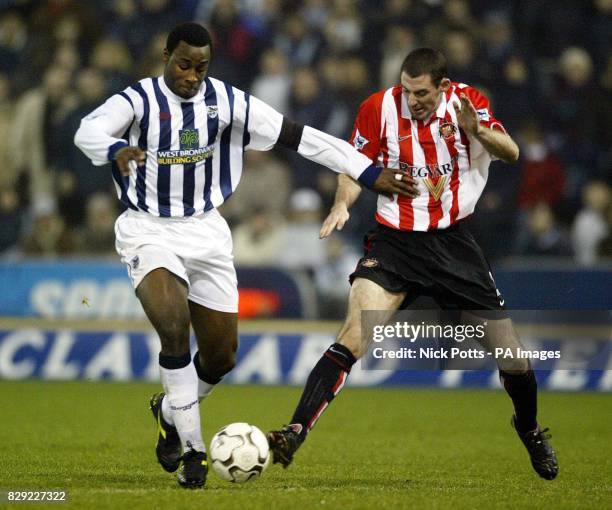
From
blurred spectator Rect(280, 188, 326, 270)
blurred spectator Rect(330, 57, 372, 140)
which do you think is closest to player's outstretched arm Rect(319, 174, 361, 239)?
blurred spectator Rect(280, 188, 326, 270)

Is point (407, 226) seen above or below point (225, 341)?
above

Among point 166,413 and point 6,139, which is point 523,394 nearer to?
point 166,413

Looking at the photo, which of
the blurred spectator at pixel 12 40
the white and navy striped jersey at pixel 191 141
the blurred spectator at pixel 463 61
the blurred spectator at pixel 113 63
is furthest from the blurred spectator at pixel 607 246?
the blurred spectator at pixel 12 40

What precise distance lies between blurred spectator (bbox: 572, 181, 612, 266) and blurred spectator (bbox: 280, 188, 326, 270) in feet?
8.63

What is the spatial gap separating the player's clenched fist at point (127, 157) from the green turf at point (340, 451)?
1.45 meters

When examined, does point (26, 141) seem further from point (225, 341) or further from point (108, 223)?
point (225, 341)

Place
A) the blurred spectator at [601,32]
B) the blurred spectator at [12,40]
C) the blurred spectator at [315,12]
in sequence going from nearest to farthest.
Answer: the blurred spectator at [601,32] < the blurred spectator at [315,12] < the blurred spectator at [12,40]

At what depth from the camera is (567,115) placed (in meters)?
12.6

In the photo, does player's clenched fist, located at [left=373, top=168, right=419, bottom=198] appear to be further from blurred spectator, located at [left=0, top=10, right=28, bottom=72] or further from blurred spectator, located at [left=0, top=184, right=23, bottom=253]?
blurred spectator, located at [left=0, top=10, right=28, bottom=72]

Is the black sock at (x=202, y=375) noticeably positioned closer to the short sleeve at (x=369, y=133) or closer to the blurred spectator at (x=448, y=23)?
the short sleeve at (x=369, y=133)

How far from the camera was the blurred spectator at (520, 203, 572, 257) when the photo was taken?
39.0 ft

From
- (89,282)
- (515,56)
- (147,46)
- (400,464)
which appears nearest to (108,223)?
(89,282)

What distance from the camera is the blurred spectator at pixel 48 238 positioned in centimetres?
1277

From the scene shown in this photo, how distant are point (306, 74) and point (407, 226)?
687 centimetres
